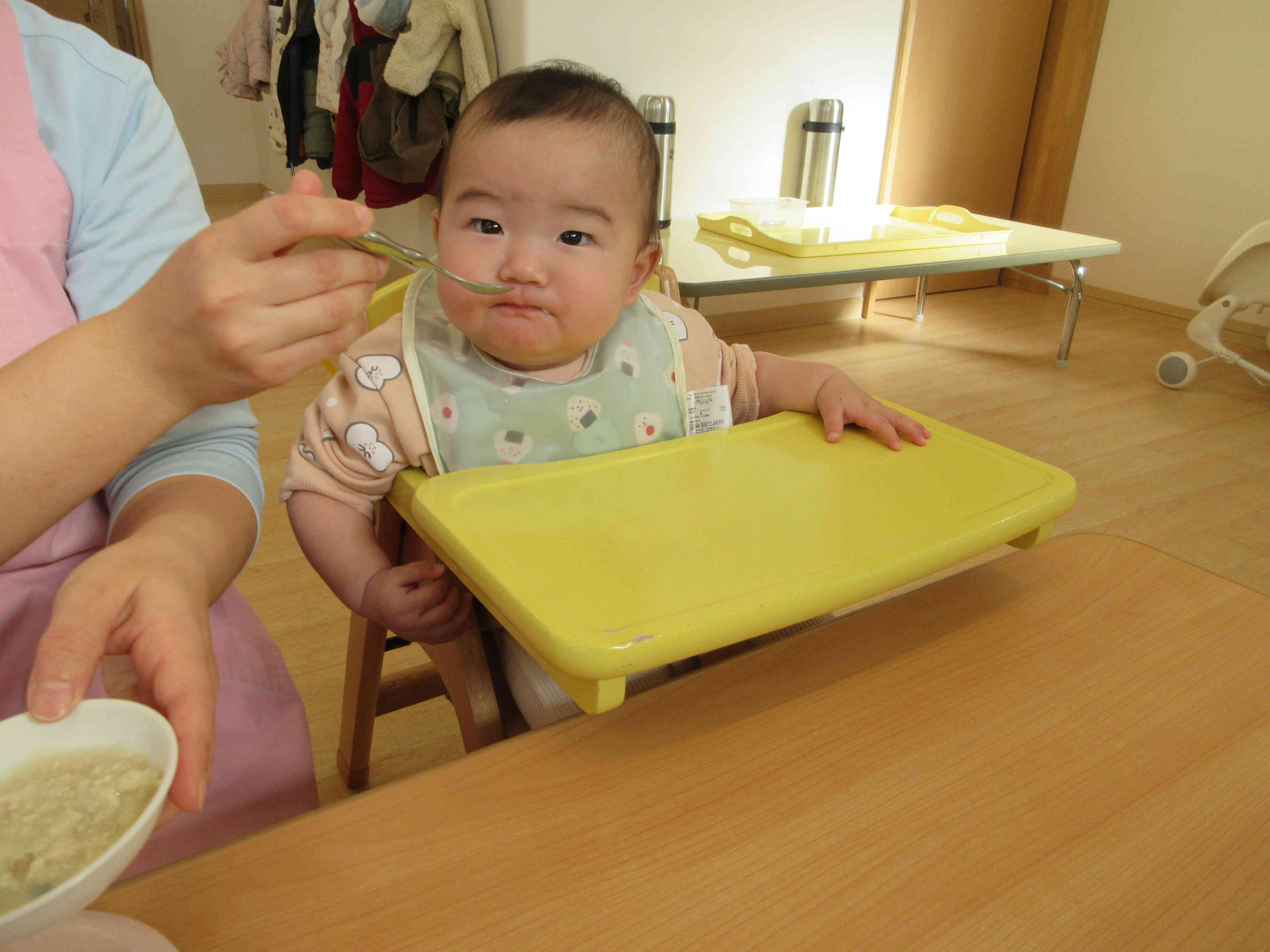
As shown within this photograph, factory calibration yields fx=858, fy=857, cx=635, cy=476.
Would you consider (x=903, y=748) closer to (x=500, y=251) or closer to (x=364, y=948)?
(x=364, y=948)

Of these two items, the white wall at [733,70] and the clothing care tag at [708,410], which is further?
the white wall at [733,70]

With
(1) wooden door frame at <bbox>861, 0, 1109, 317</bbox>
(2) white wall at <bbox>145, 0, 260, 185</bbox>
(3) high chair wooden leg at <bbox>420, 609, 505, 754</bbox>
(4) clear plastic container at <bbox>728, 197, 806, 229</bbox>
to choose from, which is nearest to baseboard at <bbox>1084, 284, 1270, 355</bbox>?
(1) wooden door frame at <bbox>861, 0, 1109, 317</bbox>

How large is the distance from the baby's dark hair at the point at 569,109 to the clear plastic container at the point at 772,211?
68.2 inches

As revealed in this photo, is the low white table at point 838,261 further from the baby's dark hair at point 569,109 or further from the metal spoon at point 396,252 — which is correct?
the metal spoon at point 396,252

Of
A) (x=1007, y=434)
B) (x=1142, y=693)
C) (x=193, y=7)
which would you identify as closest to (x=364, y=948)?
(x=1142, y=693)

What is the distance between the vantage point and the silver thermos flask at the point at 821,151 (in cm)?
274

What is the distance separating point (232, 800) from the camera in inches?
23.4

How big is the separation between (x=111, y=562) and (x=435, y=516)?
18 cm

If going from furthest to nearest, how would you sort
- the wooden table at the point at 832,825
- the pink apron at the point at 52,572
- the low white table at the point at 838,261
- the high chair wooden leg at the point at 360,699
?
1. the low white table at the point at 838,261
2. the high chair wooden leg at the point at 360,699
3. the pink apron at the point at 52,572
4. the wooden table at the point at 832,825

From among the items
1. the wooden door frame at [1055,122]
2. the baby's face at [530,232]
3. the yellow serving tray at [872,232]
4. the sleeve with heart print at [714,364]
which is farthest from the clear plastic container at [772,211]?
the baby's face at [530,232]

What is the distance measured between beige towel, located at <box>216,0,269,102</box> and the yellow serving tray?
73.4 inches

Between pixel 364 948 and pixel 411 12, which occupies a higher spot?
pixel 411 12

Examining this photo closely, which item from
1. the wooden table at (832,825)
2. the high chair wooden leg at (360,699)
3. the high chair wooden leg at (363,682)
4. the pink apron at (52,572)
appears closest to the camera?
the wooden table at (832,825)

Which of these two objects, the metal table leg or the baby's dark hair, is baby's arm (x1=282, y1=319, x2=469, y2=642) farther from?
the metal table leg
